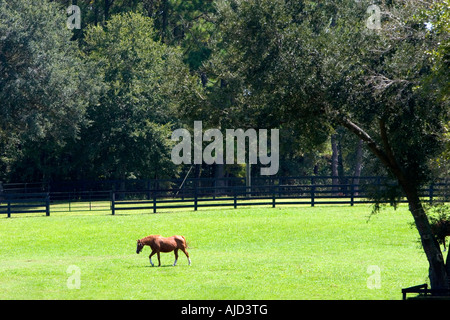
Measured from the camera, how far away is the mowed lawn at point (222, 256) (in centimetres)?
1464

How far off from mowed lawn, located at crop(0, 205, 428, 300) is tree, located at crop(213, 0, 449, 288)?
3221 millimetres

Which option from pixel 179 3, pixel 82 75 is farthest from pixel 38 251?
pixel 179 3

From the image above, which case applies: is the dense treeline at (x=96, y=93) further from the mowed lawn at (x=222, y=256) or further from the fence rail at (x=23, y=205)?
the mowed lawn at (x=222, y=256)

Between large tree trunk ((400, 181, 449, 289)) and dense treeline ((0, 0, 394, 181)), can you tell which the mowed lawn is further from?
dense treeline ((0, 0, 394, 181))

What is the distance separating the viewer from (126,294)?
13.9m

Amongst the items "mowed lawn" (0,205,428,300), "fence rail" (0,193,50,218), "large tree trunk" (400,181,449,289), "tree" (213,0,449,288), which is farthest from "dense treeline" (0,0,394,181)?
"large tree trunk" (400,181,449,289)

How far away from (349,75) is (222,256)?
9132 mm

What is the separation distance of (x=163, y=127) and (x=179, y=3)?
12.6 metres

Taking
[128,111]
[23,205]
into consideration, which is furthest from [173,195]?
[23,205]

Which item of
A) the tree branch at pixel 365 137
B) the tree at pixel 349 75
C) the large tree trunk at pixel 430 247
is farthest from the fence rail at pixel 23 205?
the large tree trunk at pixel 430 247

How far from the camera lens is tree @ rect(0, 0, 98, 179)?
4100 centimetres

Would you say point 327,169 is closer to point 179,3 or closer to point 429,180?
point 179,3

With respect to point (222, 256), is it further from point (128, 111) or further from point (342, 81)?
point (128, 111)

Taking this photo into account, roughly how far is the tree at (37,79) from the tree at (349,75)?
2910cm
